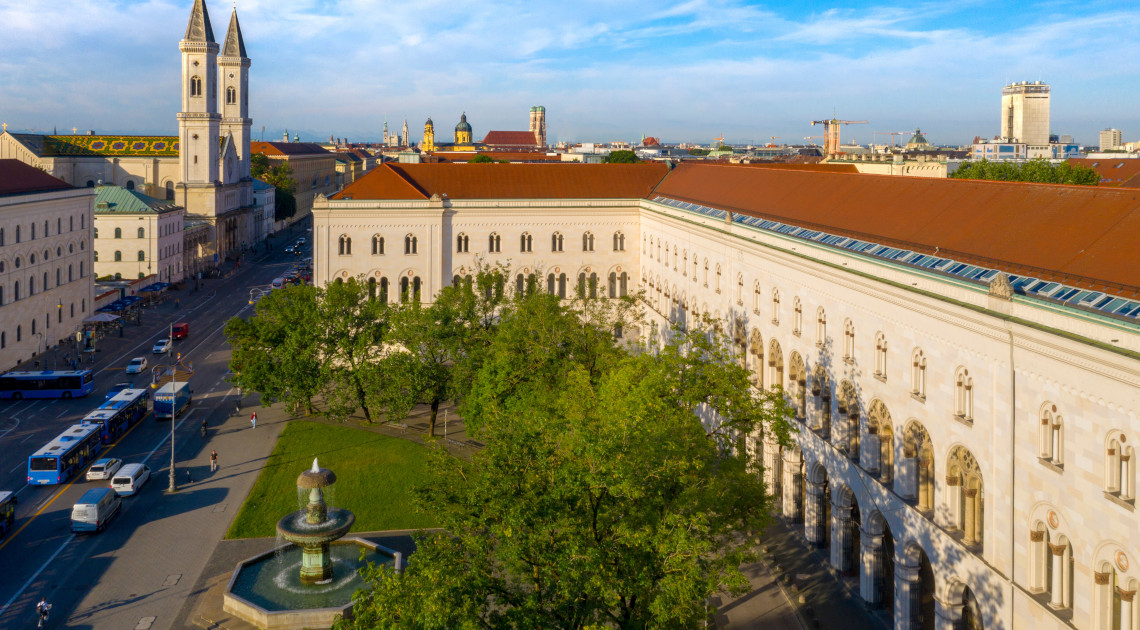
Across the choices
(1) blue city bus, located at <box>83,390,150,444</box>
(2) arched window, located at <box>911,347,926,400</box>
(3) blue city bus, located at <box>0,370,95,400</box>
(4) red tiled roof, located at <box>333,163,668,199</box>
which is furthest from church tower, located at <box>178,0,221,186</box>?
(2) arched window, located at <box>911,347,926,400</box>

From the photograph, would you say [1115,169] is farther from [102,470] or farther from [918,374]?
[102,470]

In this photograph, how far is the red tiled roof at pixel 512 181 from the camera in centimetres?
8044

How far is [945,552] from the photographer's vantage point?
102ft

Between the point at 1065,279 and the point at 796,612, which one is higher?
the point at 1065,279

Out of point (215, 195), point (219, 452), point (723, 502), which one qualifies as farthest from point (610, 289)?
point (215, 195)

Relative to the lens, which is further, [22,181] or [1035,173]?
[22,181]

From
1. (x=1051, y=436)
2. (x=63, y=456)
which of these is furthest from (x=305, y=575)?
(x=1051, y=436)

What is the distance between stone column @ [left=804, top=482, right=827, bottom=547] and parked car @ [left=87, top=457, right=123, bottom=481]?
115 ft

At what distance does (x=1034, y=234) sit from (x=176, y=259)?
11083cm

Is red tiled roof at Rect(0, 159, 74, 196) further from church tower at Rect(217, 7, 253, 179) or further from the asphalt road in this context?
church tower at Rect(217, 7, 253, 179)

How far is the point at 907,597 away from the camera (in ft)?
109

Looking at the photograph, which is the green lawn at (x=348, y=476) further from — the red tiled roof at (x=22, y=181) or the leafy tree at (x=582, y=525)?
the red tiled roof at (x=22, y=181)

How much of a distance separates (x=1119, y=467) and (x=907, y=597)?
11720 millimetres

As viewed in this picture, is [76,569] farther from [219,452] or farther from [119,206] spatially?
[119,206]
